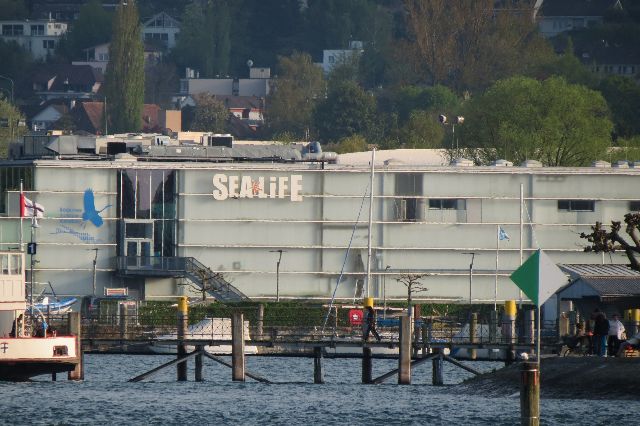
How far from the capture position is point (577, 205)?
13825 centimetres

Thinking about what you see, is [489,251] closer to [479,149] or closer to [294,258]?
[294,258]

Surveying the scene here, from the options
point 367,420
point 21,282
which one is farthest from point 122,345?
point 367,420

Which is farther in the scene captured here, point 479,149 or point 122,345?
point 479,149

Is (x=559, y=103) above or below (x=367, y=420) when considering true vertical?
above

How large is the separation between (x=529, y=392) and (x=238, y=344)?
88.3 feet

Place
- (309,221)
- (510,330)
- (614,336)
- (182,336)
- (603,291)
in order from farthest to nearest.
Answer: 1. (309,221)
2. (603,291)
3. (182,336)
4. (510,330)
5. (614,336)

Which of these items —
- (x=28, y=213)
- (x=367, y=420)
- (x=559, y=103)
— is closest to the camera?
(x=367, y=420)

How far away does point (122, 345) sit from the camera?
285 feet

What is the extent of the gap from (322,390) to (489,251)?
178 feet

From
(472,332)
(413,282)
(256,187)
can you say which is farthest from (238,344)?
(256,187)

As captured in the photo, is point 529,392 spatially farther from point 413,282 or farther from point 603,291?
point 413,282

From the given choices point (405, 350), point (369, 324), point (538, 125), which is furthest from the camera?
point (538, 125)

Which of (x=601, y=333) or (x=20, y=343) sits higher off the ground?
(x=601, y=333)

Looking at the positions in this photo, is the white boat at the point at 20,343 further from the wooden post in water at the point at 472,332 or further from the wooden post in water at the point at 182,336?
the wooden post in water at the point at 472,332
